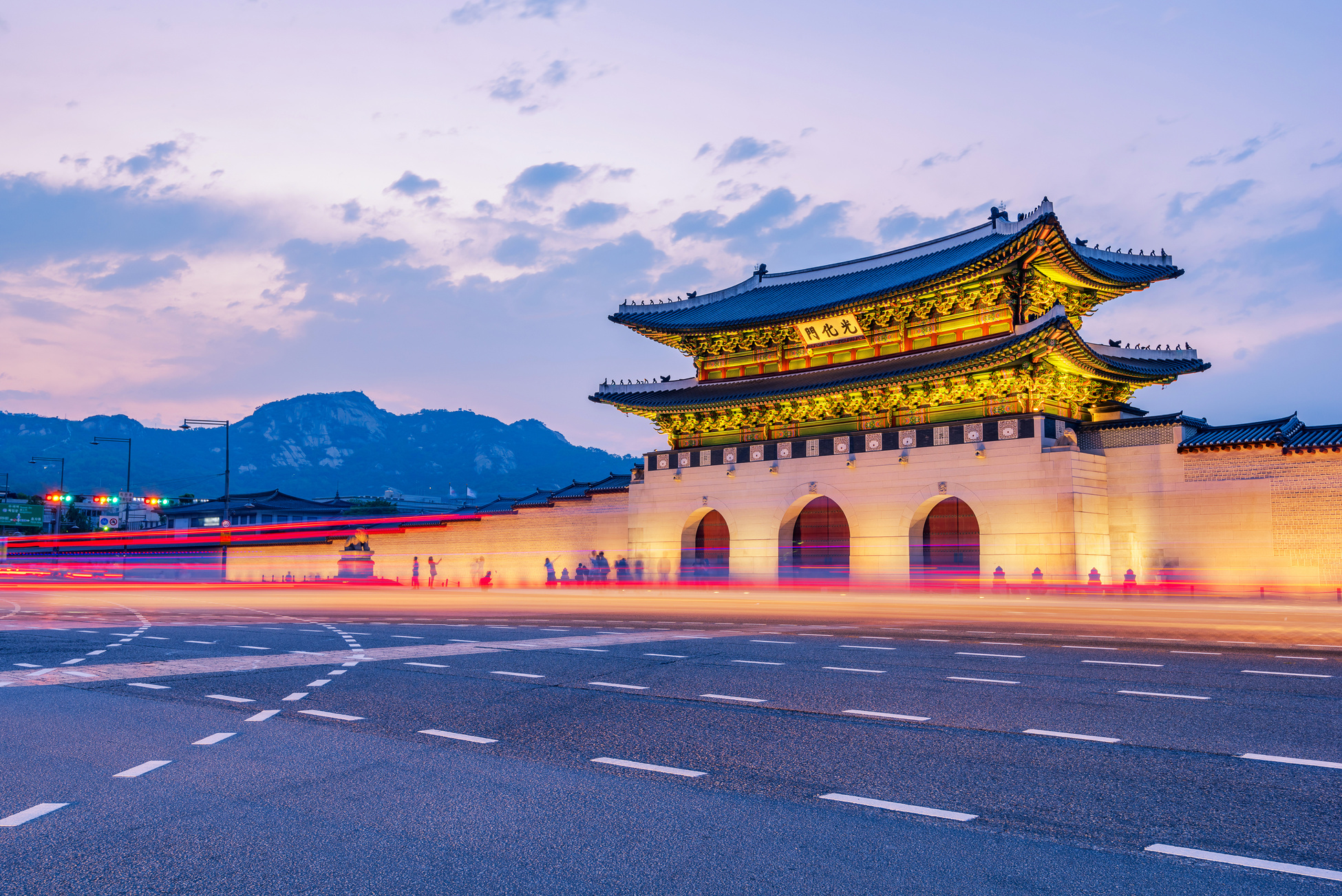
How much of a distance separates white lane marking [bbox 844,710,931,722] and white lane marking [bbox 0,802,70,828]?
20.9 ft

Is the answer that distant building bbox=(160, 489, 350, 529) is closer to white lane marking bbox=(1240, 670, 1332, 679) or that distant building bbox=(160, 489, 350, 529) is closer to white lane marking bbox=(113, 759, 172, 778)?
white lane marking bbox=(113, 759, 172, 778)

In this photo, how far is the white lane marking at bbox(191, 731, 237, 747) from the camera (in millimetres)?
7641

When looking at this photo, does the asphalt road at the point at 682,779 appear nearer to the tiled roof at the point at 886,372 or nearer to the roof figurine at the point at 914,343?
the tiled roof at the point at 886,372

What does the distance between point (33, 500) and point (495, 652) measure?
89.1 m

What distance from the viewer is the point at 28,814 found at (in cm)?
565

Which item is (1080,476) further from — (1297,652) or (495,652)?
(495,652)

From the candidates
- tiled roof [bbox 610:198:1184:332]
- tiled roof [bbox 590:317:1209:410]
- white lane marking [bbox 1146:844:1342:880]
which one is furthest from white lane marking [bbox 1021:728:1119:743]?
tiled roof [bbox 610:198:1184:332]

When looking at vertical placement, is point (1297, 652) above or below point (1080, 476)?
below

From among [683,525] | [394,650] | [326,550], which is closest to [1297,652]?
[394,650]

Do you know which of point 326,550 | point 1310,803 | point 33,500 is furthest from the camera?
point 33,500

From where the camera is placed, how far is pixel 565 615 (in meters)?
23.8

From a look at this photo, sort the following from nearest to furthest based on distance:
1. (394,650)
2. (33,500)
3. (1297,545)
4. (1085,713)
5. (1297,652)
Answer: (1085,713) → (1297,652) → (394,650) → (1297,545) → (33,500)

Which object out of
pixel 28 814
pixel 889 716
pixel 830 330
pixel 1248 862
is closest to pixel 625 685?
pixel 889 716

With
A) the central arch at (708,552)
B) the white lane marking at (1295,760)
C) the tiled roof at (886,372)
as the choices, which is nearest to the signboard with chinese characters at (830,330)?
the tiled roof at (886,372)
